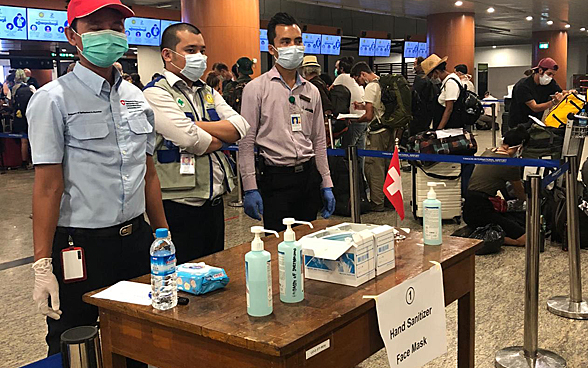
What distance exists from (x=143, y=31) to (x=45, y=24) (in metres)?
1.85

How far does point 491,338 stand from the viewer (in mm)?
3430

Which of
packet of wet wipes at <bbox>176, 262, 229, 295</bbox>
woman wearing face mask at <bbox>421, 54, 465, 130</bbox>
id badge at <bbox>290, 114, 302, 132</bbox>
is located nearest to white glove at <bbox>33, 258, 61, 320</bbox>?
packet of wet wipes at <bbox>176, 262, 229, 295</bbox>

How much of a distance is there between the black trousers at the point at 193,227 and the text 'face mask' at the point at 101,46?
79 centimetres

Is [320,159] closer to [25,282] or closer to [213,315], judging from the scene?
[213,315]

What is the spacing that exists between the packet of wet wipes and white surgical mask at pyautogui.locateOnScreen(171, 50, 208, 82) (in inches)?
46.1

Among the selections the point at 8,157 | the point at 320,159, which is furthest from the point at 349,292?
the point at 8,157

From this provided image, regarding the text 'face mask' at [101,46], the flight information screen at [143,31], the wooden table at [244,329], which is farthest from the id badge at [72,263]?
the flight information screen at [143,31]

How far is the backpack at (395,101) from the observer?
Answer: 7.00 metres

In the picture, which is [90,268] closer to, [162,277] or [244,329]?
[162,277]

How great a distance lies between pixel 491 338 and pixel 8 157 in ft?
34.6

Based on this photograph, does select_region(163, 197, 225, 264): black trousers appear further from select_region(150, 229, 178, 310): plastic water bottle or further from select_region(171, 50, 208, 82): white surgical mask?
select_region(150, 229, 178, 310): plastic water bottle

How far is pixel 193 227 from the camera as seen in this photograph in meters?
2.83

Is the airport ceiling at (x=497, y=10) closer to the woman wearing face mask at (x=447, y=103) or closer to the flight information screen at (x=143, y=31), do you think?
the flight information screen at (x=143, y=31)

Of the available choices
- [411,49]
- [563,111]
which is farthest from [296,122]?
[411,49]
